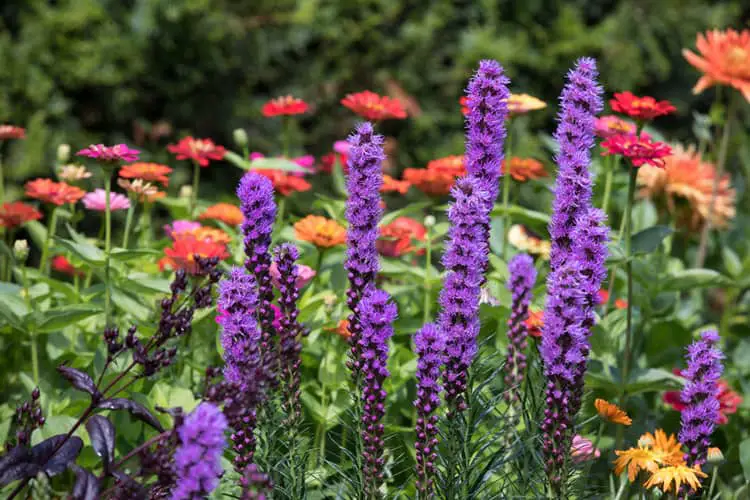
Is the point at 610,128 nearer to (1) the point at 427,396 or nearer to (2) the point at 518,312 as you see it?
(2) the point at 518,312

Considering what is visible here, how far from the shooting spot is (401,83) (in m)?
5.47

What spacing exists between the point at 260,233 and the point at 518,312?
683mm

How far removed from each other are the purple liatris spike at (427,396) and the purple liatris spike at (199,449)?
1.55 ft

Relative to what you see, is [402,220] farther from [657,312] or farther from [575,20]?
[575,20]

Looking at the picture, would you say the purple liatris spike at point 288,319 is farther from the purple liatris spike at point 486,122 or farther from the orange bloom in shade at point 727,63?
the orange bloom in shade at point 727,63

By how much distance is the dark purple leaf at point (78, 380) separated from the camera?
5.07 ft

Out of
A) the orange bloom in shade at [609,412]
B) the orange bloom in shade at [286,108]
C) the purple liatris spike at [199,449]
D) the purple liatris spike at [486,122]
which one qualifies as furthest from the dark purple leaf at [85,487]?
the orange bloom in shade at [286,108]

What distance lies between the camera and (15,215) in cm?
272

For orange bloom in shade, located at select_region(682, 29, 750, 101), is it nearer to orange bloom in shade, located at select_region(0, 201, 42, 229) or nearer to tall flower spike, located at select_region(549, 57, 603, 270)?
tall flower spike, located at select_region(549, 57, 603, 270)

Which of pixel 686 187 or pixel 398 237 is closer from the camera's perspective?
pixel 398 237

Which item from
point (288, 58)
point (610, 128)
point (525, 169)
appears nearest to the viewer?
point (610, 128)

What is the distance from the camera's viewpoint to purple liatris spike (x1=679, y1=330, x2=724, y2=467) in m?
1.99

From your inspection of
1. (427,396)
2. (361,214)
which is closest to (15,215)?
(361,214)

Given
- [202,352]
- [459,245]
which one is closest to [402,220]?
[202,352]
